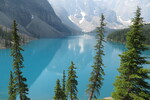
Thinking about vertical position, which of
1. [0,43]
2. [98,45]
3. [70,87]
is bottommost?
[70,87]

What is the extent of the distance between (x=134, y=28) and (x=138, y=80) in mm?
4887

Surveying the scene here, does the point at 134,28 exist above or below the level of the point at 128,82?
above

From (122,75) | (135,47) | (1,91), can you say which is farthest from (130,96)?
(1,91)

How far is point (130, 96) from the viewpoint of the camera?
12078mm

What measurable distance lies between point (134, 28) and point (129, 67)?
12.2 ft

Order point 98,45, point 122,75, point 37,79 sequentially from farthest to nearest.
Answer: point 37,79 → point 98,45 → point 122,75

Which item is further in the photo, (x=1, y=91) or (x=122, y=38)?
(x=122, y=38)

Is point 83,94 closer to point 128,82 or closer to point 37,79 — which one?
point 37,79

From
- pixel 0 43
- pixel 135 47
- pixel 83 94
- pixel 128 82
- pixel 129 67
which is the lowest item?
pixel 83 94

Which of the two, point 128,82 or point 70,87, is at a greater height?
point 128,82

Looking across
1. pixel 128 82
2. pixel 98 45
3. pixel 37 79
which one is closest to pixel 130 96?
pixel 128 82

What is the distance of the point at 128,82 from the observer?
1215 cm

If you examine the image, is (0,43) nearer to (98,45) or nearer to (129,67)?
(98,45)

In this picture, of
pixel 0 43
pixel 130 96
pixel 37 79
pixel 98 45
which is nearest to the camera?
pixel 130 96
